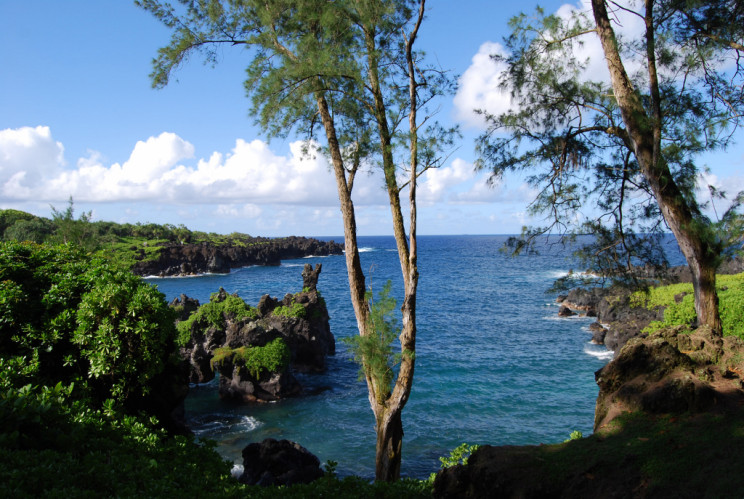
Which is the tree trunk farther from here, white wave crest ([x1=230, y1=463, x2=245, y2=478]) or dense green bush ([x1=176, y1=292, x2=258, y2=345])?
dense green bush ([x1=176, y1=292, x2=258, y2=345])

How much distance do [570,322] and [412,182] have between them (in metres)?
40.8

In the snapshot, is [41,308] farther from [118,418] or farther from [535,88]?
[535,88]

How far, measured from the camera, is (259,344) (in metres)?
27.5

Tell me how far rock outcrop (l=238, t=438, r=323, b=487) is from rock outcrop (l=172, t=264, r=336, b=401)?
1018 centimetres

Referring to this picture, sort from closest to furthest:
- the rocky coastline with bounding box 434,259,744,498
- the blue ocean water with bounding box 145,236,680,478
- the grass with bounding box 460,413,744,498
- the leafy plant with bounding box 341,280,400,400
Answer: the grass with bounding box 460,413,744,498 < the rocky coastline with bounding box 434,259,744,498 < the leafy plant with bounding box 341,280,400,400 < the blue ocean water with bounding box 145,236,680,478

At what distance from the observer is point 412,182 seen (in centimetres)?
1280

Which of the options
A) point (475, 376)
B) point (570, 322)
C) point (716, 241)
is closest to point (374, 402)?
point (716, 241)

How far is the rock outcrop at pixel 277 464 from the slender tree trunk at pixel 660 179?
12.6 m

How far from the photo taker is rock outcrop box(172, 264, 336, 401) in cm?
2684

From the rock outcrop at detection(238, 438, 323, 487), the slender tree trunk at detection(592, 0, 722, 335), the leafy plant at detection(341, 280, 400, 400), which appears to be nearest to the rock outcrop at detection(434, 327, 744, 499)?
the slender tree trunk at detection(592, 0, 722, 335)

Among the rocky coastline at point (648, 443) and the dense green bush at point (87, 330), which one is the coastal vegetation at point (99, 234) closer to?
the dense green bush at point (87, 330)

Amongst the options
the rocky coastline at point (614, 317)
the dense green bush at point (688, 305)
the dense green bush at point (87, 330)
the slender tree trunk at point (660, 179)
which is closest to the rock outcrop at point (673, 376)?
the slender tree trunk at point (660, 179)

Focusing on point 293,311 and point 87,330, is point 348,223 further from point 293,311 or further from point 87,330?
point 293,311

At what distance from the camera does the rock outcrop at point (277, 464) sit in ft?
50.5
